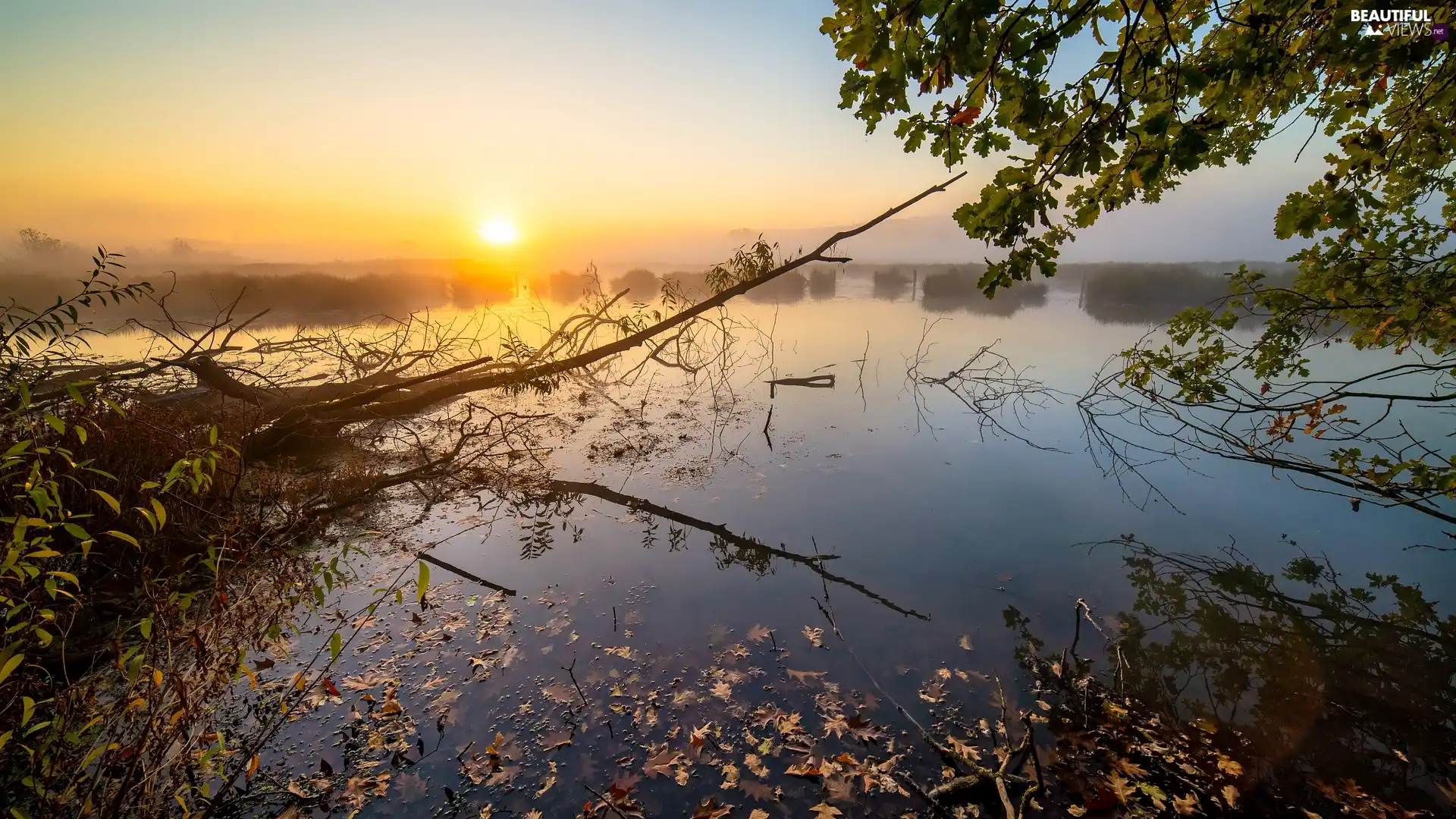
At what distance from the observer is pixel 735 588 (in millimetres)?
6484

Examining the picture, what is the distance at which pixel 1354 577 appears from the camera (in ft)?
22.0

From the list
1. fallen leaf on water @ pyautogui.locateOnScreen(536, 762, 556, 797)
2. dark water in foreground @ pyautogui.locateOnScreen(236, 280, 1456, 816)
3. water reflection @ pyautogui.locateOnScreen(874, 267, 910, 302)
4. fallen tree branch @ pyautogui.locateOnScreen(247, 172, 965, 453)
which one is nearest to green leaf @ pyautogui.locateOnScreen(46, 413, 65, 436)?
dark water in foreground @ pyautogui.locateOnScreen(236, 280, 1456, 816)

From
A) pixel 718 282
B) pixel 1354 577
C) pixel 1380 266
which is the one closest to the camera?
pixel 1380 266

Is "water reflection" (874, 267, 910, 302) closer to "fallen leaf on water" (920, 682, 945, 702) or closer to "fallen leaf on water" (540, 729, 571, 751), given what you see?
"fallen leaf on water" (920, 682, 945, 702)

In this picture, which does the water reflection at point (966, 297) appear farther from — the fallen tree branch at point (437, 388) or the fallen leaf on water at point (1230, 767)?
the fallen leaf on water at point (1230, 767)

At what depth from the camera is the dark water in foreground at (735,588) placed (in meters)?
4.08

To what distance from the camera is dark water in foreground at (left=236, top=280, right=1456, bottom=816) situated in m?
4.08

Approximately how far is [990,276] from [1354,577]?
27.1 ft

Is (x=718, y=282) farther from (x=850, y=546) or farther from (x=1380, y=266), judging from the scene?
(x=1380, y=266)

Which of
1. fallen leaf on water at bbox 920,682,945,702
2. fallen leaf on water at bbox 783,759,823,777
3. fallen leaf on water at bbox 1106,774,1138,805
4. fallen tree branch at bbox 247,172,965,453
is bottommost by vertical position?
fallen leaf on water at bbox 920,682,945,702

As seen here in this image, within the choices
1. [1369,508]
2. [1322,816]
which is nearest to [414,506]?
[1322,816]

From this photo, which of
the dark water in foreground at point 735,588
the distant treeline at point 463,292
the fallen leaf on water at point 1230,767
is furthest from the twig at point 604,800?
the distant treeline at point 463,292

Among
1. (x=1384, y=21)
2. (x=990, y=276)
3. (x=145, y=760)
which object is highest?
(x=1384, y=21)

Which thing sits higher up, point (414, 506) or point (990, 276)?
point (990, 276)
